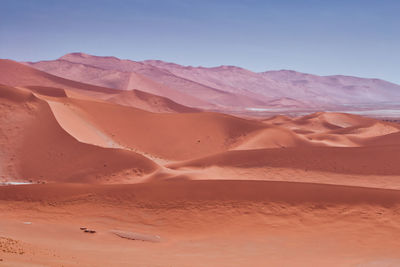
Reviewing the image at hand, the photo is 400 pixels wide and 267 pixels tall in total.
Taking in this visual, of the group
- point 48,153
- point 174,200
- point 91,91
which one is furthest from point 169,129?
point 91,91

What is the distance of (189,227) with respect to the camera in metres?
12.9

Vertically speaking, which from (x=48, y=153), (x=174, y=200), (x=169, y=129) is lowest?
(x=174, y=200)

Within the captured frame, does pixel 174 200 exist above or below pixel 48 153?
below

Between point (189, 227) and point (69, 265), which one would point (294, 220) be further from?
point (69, 265)

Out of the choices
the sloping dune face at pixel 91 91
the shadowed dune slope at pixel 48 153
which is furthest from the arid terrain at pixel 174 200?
the sloping dune face at pixel 91 91

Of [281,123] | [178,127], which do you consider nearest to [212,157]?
[178,127]

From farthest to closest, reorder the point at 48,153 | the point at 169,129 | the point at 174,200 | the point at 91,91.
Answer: the point at 91,91 → the point at 169,129 → the point at 48,153 → the point at 174,200

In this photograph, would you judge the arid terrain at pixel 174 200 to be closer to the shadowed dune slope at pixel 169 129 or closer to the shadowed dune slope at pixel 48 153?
the shadowed dune slope at pixel 48 153

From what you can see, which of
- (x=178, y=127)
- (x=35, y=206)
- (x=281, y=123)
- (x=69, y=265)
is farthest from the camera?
(x=281, y=123)

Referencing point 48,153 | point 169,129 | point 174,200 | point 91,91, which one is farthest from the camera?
point 91,91

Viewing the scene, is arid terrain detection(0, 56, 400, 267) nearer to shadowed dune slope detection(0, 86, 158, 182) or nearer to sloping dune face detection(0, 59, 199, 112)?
shadowed dune slope detection(0, 86, 158, 182)

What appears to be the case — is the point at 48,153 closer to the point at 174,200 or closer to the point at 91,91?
the point at 174,200

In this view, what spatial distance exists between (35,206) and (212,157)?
41.4 feet

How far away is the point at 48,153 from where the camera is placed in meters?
24.1
